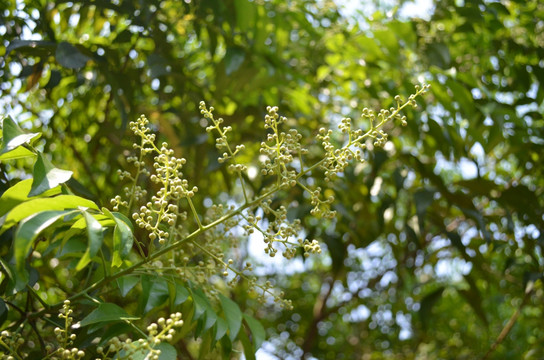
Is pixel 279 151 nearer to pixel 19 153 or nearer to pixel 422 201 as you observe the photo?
pixel 19 153

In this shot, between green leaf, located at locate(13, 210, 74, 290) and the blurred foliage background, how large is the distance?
98 centimetres

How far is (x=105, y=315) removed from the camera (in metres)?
1.26

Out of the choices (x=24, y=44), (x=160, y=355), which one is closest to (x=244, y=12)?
(x=24, y=44)

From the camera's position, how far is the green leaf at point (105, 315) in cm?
123

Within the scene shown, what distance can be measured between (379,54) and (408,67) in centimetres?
37

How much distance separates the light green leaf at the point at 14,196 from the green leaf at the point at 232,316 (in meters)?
0.55

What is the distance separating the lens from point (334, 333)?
3.72 meters

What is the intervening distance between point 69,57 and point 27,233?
108 cm

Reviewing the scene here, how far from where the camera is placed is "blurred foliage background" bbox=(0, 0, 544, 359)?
7.55 ft

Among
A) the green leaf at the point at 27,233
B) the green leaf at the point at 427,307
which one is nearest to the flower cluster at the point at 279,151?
the green leaf at the point at 27,233

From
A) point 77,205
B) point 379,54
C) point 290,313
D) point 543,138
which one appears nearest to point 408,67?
point 379,54

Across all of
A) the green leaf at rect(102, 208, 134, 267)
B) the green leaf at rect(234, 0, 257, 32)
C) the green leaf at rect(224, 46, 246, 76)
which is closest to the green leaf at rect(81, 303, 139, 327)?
the green leaf at rect(102, 208, 134, 267)

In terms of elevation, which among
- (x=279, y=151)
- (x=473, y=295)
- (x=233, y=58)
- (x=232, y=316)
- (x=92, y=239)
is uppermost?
(x=92, y=239)

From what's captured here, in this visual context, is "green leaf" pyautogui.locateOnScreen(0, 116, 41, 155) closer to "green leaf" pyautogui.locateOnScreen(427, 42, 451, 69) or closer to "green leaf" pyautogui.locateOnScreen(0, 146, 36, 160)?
"green leaf" pyautogui.locateOnScreen(0, 146, 36, 160)
